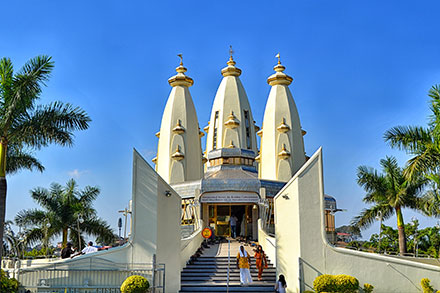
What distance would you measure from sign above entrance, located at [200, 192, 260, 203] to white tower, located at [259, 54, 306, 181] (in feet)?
34.1

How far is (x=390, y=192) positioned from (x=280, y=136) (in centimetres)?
1577

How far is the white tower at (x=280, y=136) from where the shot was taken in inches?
1525

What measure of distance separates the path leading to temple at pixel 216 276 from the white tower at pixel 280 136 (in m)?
18.0

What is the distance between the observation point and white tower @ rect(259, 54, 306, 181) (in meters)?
38.7

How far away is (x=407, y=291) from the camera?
1422 centimetres

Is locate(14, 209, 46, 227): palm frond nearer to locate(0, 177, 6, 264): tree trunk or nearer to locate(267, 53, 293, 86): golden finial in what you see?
locate(0, 177, 6, 264): tree trunk

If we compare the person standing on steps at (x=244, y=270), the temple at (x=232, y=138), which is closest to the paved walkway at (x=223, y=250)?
the person standing on steps at (x=244, y=270)

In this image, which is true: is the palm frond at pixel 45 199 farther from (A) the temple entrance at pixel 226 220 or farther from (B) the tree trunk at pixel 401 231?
(B) the tree trunk at pixel 401 231

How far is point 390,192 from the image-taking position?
24250 mm

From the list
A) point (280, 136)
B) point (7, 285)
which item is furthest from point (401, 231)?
point (7, 285)

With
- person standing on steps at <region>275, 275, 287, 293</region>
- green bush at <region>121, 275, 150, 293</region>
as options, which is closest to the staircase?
person standing on steps at <region>275, 275, 287, 293</region>

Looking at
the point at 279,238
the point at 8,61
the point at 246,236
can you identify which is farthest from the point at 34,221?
the point at 279,238

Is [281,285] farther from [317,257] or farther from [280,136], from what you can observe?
[280,136]

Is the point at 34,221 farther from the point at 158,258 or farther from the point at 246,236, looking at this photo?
the point at 158,258
